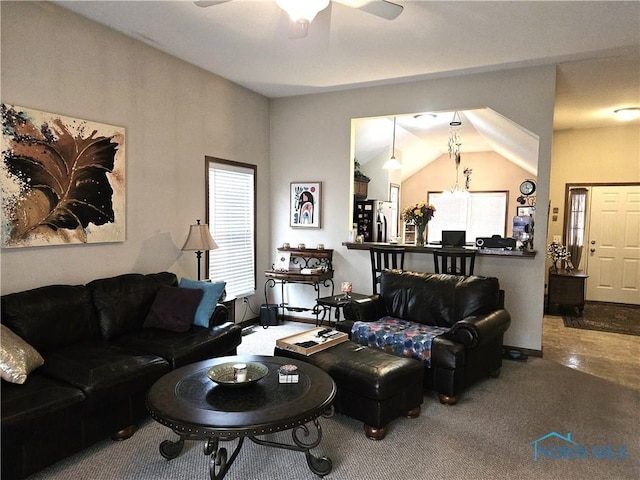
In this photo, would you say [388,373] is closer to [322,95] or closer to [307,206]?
[307,206]

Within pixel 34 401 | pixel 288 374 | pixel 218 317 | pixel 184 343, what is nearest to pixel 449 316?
pixel 288 374

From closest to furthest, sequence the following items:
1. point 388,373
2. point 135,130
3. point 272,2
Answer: point 388,373, point 272,2, point 135,130

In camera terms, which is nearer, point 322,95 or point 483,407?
point 483,407

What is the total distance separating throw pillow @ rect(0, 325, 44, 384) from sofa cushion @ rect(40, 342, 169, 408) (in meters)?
0.13

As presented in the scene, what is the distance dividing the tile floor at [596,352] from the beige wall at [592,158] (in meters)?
2.38

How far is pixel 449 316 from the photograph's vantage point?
3.90 metres

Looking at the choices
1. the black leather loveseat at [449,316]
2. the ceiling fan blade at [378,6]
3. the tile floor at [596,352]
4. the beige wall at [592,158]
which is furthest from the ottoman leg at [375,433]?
the beige wall at [592,158]

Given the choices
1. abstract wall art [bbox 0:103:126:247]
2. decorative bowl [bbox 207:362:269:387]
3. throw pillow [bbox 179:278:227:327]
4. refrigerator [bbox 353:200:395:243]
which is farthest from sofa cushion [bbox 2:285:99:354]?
refrigerator [bbox 353:200:395:243]

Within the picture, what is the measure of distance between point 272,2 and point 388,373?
8.92 ft

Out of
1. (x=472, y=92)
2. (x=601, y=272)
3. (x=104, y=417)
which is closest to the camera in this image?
(x=104, y=417)

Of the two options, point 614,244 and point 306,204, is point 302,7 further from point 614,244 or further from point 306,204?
point 614,244

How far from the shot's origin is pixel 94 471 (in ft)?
7.78

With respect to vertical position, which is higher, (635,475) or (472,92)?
(472,92)

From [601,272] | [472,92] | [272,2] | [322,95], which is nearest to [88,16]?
[272,2]
